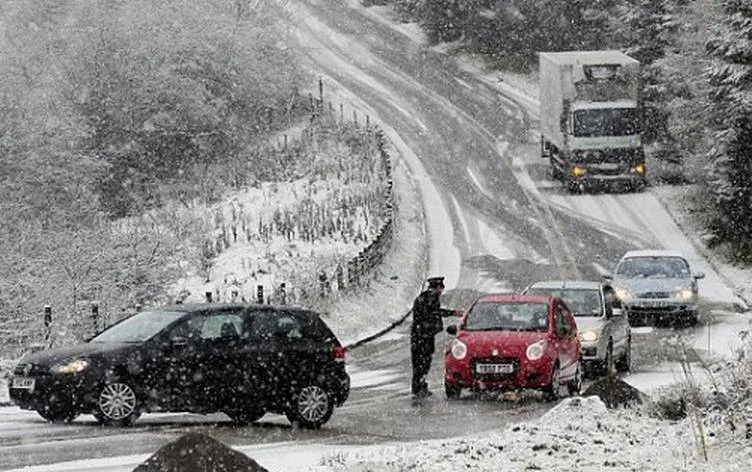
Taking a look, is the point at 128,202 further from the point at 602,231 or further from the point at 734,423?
the point at 734,423

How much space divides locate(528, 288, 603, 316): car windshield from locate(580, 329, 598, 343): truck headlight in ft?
3.01

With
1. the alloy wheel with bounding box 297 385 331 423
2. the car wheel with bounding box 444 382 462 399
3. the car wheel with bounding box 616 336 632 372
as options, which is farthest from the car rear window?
the car wheel with bounding box 616 336 632 372

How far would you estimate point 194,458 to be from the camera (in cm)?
1099

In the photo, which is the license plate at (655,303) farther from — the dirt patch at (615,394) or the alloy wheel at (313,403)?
the alloy wheel at (313,403)

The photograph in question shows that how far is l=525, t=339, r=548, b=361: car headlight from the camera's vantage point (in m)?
21.9

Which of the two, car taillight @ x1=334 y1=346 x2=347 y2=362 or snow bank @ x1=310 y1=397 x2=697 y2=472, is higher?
car taillight @ x1=334 y1=346 x2=347 y2=362

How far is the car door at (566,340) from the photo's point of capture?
74.4 ft

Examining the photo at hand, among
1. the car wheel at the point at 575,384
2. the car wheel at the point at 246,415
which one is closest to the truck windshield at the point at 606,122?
the car wheel at the point at 575,384

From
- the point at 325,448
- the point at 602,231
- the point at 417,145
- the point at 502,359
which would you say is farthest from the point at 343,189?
the point at 325,448

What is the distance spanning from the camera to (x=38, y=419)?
19.4 m

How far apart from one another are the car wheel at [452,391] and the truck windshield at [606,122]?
2893cm

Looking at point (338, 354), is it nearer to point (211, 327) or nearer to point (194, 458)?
point (211, 327)

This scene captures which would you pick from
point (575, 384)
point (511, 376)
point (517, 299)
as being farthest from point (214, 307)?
point (575, 384)

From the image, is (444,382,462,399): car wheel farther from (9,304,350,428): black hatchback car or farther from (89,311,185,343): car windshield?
(89,311,185,343): car windshield
